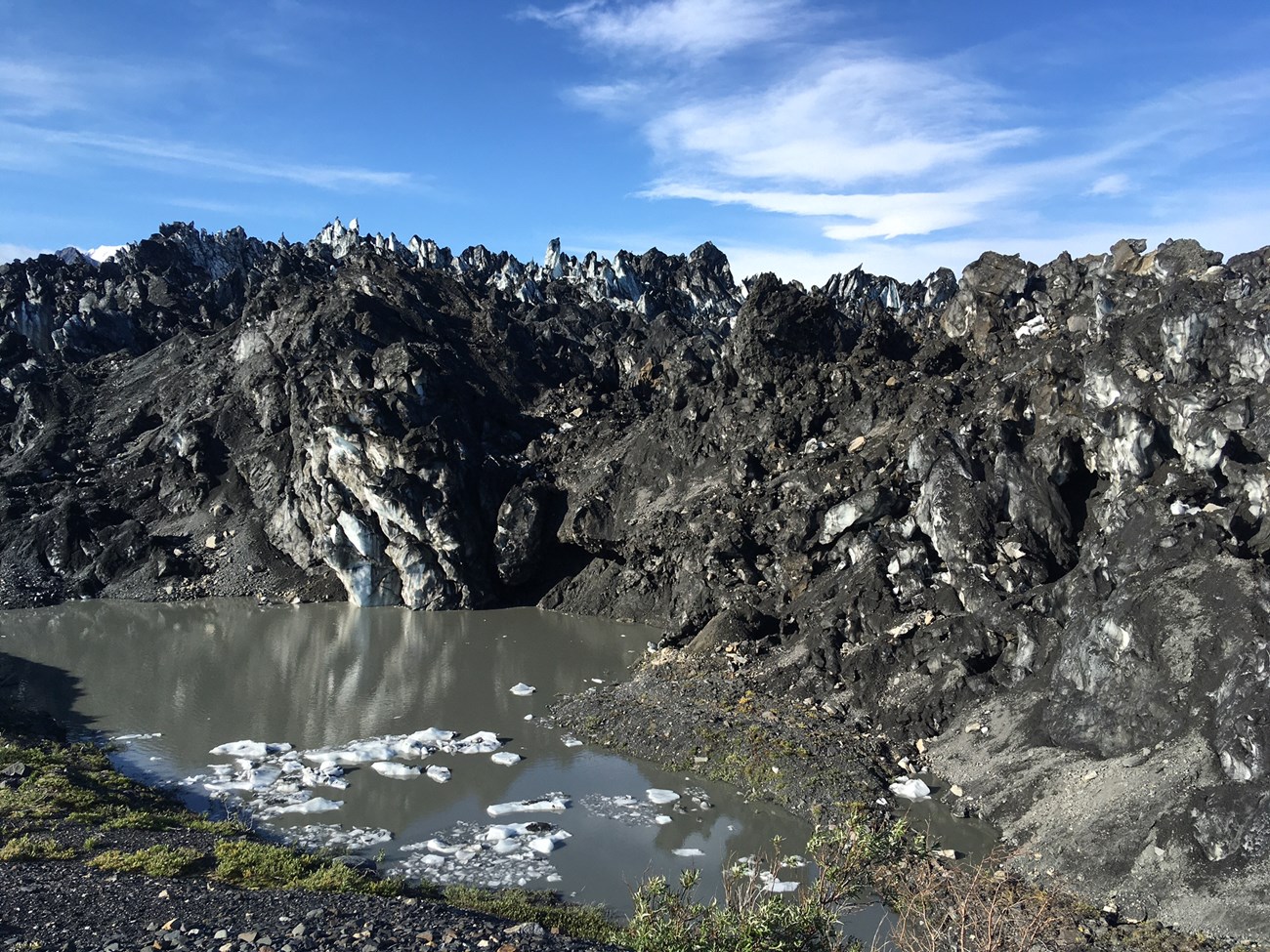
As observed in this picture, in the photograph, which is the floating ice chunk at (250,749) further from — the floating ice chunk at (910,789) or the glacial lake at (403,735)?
the floating ice chunk at (910,789)

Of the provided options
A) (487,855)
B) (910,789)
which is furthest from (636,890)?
(910,789)

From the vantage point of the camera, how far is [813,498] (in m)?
46.5

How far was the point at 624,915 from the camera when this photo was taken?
2120 cm

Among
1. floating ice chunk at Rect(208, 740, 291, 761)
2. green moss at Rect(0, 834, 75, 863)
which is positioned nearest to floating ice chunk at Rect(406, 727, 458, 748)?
floating ice chunk at Rect(208, 740, 291, 761)

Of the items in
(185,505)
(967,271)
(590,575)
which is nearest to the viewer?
(590,575)

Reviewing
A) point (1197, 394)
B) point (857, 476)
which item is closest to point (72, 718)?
point (857, 476)

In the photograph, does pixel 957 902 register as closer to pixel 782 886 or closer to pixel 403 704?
pixel 782 886

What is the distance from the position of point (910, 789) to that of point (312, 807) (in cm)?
1793

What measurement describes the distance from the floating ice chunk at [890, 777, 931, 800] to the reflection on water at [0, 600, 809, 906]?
3358 mm

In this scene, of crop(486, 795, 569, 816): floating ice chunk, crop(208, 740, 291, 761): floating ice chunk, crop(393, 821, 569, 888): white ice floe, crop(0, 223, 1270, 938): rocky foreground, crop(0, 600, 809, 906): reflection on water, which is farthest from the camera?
crop(208, 740, 291, 761): floating ice chunk

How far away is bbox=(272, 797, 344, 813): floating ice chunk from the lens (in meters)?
26.7

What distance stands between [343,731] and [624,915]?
16.7 metres

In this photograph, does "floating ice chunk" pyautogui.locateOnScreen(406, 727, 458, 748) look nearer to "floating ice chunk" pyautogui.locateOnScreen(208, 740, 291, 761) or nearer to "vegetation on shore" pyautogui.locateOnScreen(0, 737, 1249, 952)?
"floating ice chunk" pyautogui.locateOnScreen(208, 740, 291, 761)

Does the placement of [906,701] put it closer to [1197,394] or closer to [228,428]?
[1197,394]
